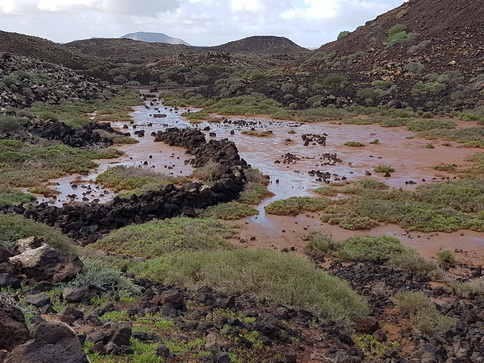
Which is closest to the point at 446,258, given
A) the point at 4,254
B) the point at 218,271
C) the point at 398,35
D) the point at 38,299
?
the point at 218,271

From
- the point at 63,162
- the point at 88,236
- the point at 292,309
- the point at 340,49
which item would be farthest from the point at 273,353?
the point at 340,49

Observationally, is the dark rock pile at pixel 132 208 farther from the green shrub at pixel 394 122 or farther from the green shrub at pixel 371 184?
the green shrub at pixel 394 122

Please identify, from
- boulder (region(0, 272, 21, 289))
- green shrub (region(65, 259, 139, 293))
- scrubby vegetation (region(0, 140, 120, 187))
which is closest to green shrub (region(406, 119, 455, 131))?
scrubby vegetation (region(0, 140, 120, 187))

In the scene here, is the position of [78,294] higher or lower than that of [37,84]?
lower

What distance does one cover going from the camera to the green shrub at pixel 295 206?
14.7 m

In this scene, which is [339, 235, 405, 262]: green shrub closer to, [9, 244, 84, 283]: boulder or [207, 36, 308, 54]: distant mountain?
[9, 244, 84, 283]: boulder

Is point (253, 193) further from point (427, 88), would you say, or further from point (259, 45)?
point (259, 45)

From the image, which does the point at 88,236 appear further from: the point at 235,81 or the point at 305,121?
the point at 235,81

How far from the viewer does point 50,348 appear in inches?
148

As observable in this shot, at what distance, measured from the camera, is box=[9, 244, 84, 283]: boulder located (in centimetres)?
725

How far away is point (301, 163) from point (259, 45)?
125 metres

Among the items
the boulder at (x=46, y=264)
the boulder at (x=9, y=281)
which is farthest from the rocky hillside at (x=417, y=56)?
the boulder at (x=9, y=281)

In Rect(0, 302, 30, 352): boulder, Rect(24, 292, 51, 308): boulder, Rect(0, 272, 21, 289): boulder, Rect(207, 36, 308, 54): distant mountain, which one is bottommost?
Rect(0, 272, 21, 289): boulder

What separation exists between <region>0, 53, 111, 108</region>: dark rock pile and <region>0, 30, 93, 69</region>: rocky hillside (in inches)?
836
